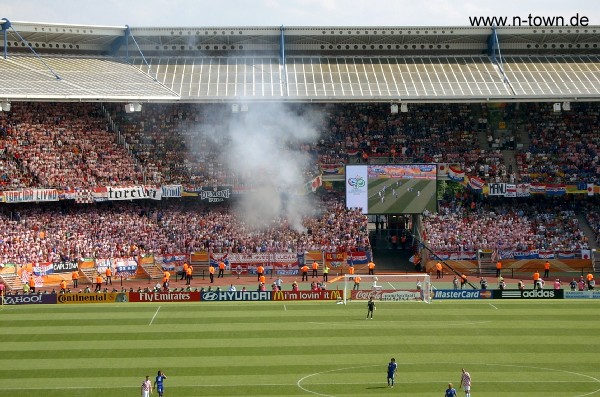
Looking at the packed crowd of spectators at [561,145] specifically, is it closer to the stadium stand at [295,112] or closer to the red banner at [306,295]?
the stadium stand at [295,112]

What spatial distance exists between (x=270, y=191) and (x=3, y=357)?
92.1ft

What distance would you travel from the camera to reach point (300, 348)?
45.9 m

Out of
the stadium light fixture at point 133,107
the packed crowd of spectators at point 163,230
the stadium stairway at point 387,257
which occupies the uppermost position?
the stadium light fixture at point 133,107

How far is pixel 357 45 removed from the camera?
250ft

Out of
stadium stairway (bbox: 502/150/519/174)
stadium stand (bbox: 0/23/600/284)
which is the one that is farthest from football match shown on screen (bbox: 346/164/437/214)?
stadium stairway (bbox: 502/150/519/174)

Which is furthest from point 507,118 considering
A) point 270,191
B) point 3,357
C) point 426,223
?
point 3,357

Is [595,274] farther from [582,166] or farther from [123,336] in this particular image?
[123,336]

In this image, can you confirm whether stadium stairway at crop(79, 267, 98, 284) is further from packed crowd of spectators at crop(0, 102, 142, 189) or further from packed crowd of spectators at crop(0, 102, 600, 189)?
packed crowd of spectators at crop(0, 102, 600, 189)

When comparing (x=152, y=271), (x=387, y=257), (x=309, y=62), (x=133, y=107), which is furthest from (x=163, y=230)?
(x=309, y=62)

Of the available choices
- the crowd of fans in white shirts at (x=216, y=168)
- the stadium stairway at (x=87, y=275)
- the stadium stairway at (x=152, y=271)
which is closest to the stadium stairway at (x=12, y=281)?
the crowd of fans in white shirts at (x=216, y=168)

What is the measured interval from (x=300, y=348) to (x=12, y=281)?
2099cm

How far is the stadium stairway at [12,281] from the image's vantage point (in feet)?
194

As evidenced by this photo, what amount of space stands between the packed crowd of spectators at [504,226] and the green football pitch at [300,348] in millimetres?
10996

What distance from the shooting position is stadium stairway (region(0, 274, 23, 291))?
5919cm
